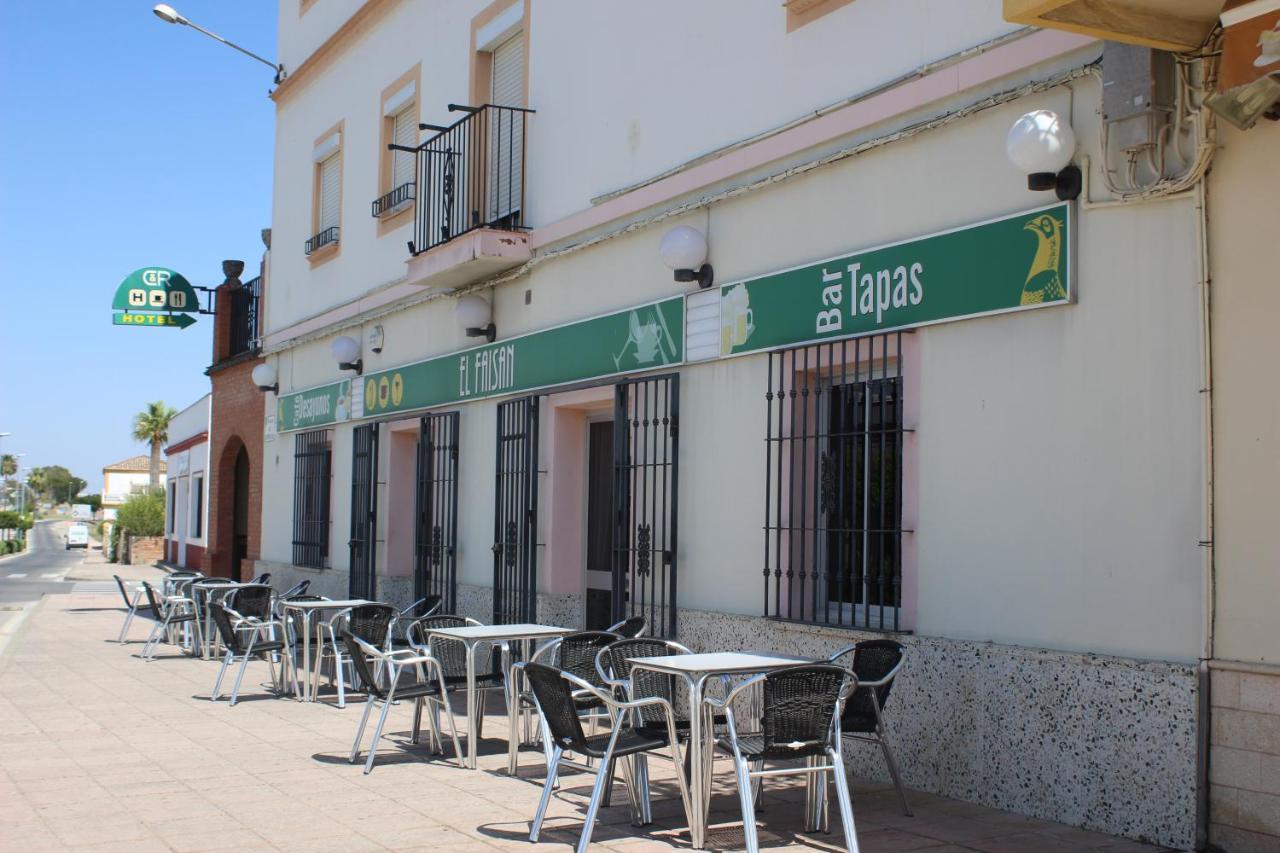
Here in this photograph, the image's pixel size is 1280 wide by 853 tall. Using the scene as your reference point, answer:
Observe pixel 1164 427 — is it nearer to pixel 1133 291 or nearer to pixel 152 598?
pixel 1133 291

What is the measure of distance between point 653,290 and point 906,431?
2.94m

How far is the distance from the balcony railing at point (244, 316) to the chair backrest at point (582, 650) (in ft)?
47.0

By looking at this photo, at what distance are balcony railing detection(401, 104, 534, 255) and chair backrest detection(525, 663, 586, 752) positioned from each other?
598 cm

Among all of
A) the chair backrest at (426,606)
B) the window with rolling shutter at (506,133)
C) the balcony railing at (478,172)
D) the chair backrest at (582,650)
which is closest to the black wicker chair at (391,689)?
the chair backrest at (582,650)

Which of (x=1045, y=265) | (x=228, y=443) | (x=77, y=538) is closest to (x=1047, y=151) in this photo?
(x=1045, y=265)

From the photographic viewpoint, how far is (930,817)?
251 inches

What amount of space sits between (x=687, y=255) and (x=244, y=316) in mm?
14151

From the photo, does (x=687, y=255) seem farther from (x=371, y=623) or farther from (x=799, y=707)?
(x=799, y=707)

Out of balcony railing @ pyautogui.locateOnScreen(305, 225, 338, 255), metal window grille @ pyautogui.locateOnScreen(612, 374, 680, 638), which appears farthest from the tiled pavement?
balcony railing @ pyautogui.locateOnScreen(305, 225, 338, 255)

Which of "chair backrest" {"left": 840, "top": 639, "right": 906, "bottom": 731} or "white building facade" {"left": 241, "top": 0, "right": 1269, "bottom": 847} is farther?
"chair backrest" {"left": 840, "top": 639, "right": 906, "bottom": 731}

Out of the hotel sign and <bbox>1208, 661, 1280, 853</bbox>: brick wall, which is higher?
the hotel sign

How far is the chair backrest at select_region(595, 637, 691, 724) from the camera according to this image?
671cm

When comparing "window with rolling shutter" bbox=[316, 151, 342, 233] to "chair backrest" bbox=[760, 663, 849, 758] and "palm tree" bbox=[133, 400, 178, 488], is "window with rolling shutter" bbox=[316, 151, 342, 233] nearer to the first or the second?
"chair backrest" bbox=[760, 663, 849, 758]

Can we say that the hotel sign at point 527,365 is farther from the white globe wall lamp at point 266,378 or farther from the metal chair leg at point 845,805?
the metal chair leg at point 845,805
